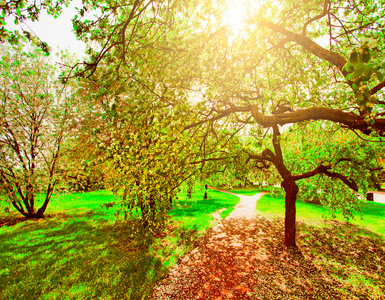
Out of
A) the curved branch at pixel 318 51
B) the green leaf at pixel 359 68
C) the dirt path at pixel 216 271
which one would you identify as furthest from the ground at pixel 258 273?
the curved branch at pixel 318 51

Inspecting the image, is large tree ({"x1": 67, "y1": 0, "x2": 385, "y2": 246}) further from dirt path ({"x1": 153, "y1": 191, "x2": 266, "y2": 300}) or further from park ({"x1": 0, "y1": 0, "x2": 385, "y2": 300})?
dirt path ({"x1": 153, "y1": 191, "x2": 266, "y2": 300})

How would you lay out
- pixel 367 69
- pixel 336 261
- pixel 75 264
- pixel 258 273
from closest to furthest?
pixel 367 69 → pixel 258 273 → pixel 75 264 → pixel 336 261

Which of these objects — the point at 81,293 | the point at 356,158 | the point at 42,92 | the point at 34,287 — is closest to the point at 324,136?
the point at 356,158

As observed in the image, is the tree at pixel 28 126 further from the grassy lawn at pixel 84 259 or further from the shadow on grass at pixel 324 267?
the shadow on grass at pixel 324 267

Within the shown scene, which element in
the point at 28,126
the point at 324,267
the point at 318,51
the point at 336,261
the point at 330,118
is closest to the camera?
the point at 330,118

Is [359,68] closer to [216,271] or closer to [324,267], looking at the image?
[216,271]

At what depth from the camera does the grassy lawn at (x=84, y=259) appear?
593 cm

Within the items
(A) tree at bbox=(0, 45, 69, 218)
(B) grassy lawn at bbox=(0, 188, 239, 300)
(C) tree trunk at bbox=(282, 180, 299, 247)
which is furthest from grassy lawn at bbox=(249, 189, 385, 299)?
(A) tree at bbox=(0, 45, 69, 218)

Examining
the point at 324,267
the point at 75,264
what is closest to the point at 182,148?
the point at 75,264

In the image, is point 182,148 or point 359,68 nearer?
point 359,68

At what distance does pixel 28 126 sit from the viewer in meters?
13.5

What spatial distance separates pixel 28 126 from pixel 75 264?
11253 millimetres

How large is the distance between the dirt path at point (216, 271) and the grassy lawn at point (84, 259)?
23.3 inches

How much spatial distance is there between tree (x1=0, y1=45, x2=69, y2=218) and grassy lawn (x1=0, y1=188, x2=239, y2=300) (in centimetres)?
294
